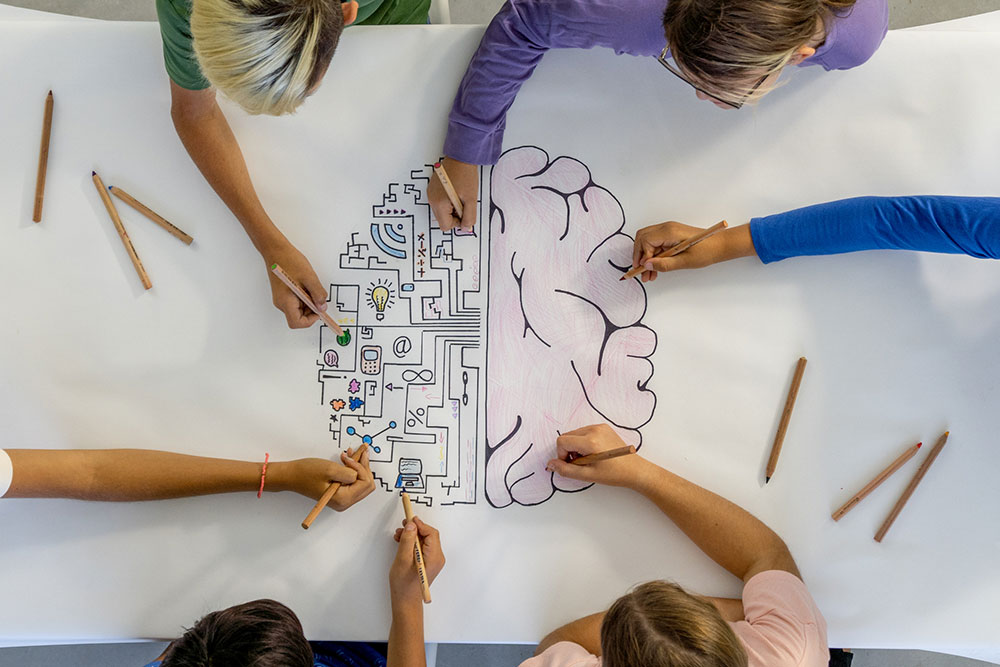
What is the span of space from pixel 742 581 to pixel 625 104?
0.67 m

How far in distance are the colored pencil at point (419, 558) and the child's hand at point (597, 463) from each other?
19 cm

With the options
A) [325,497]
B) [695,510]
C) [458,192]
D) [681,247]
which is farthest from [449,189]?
[695,510]

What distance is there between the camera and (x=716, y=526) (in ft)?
3.00

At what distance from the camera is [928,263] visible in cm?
97

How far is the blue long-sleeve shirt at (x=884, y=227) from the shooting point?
0.88 meters

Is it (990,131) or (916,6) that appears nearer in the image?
(990,131)

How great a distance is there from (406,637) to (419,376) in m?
0.34

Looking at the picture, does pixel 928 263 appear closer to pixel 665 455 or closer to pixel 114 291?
pixel 665 455

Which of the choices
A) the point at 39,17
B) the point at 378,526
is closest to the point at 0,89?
the point at 39,17

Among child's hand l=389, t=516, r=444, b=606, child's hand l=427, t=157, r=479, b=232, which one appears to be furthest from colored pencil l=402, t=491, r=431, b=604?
child's hand l=427, t=157, r=479, b=232

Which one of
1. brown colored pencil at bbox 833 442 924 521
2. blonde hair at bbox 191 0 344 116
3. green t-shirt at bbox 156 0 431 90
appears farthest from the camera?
brown colored pencil at bbox 833 442 924 521

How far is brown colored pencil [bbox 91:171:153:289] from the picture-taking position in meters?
0.97

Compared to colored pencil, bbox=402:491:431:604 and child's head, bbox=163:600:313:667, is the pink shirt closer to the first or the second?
colored pencil, bbox=402:491:431:604

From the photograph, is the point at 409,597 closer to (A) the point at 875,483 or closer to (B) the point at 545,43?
(A) the point at 875,483
